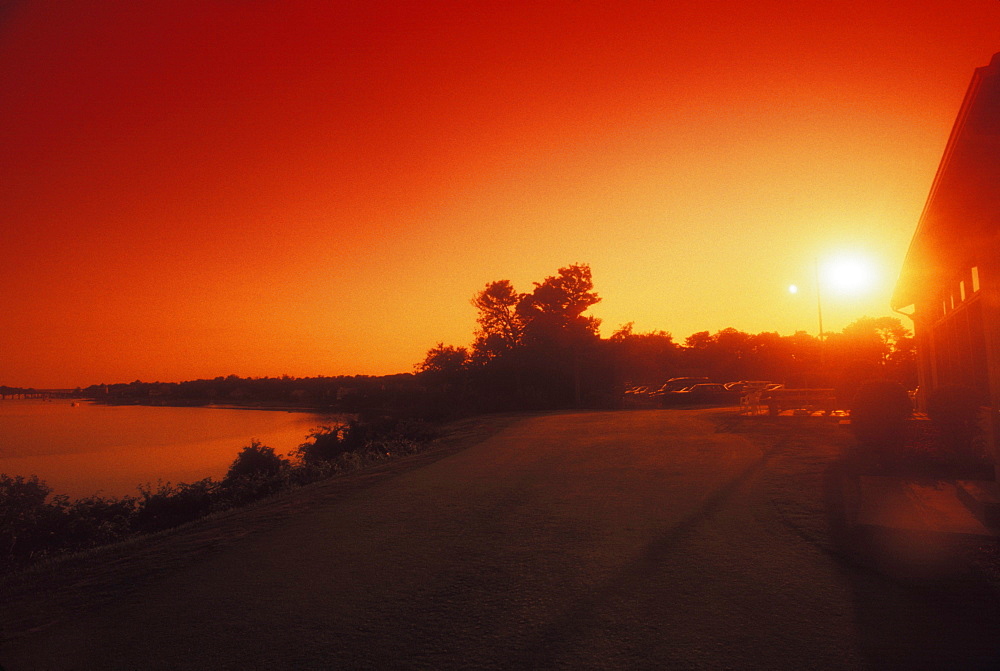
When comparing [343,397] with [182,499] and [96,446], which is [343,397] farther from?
[182,499]

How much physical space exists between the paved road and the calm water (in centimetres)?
1564

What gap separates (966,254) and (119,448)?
34.8 meters

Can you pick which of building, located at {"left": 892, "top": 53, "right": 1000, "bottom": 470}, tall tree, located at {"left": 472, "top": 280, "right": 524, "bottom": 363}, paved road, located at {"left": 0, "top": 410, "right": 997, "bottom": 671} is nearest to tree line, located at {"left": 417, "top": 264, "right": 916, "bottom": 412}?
tall tree, located at {"left": 472, "top": 280, "right": 524, "bottom": 363}

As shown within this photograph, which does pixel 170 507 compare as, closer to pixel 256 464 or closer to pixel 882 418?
pixel 256 464

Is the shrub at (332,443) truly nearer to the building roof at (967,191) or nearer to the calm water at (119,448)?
the calm water at (119,448)

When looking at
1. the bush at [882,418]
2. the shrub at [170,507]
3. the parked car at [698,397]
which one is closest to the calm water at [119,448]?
the shrub at [170,507]

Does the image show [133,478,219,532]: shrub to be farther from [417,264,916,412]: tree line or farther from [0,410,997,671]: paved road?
[417,264,916,412]: tree line

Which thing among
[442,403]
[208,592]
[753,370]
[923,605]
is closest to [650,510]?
[923,605]

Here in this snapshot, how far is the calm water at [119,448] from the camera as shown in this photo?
22.1m

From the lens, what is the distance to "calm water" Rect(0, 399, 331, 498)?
22.1 m

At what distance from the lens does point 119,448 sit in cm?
3084

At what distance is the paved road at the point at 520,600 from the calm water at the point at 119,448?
15.6 metres

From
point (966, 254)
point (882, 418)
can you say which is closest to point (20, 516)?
point (882, 418)

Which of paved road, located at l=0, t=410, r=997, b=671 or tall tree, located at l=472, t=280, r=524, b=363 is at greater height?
tall tree, located at l=472, t=280, r=524, b=363
